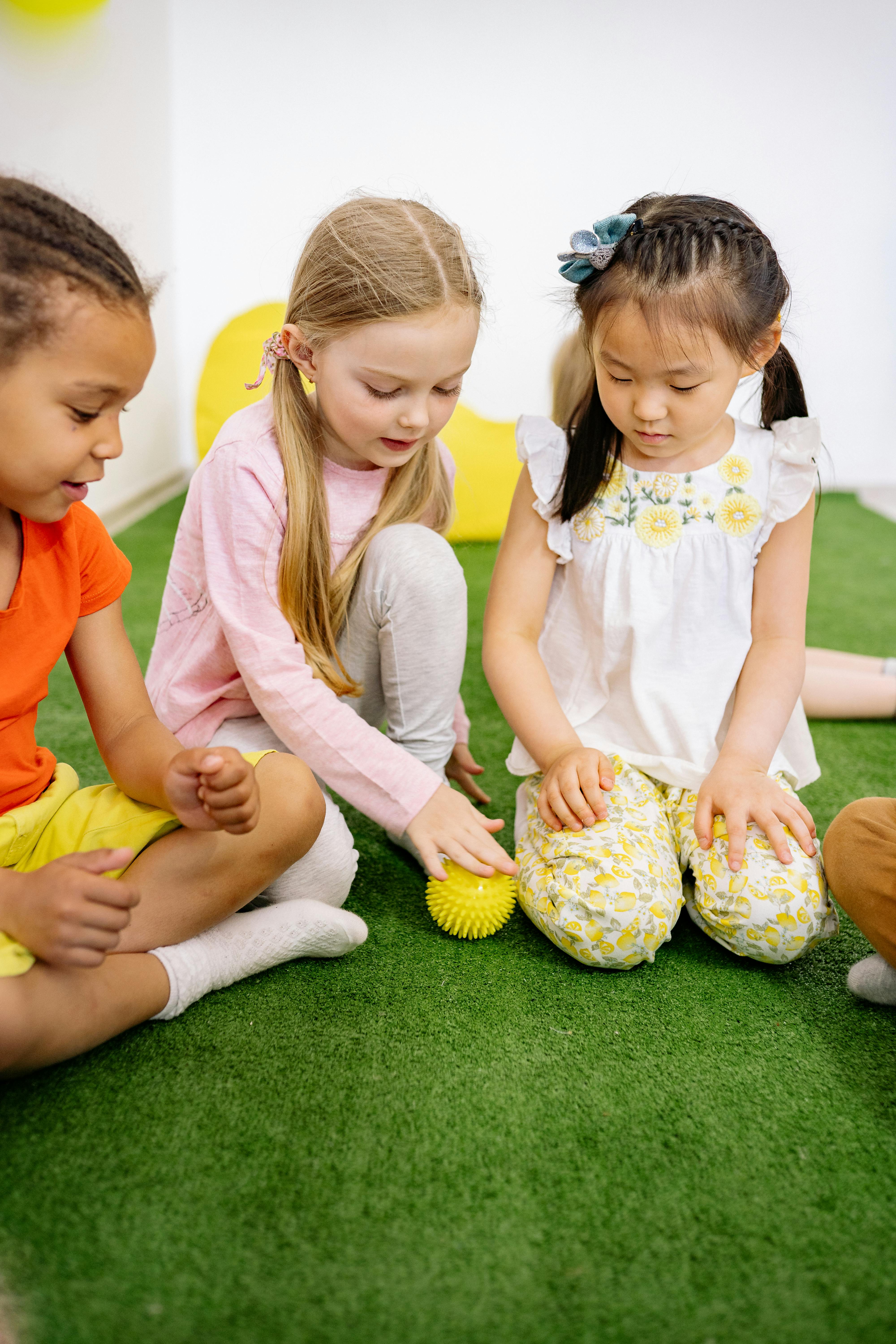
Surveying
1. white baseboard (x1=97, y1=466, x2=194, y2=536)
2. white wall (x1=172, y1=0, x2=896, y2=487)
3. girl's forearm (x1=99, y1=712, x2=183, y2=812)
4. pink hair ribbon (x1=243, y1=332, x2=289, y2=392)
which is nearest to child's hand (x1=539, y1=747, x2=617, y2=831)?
girl's forearm (x1=99, y1=712, x2=183, y2=812)

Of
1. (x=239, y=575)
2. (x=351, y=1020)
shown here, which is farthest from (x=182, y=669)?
(x=351, y=1020)

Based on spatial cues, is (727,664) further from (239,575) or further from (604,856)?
(239,575)

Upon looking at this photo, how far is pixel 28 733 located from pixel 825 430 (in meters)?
3.02

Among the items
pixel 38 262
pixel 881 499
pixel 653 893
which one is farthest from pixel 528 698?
pixel 881 499

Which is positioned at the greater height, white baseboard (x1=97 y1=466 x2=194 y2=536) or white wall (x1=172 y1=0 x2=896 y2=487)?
white wall (x1=172 y1=0 x2=896 y2=487)

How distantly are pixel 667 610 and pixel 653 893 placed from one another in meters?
0.29

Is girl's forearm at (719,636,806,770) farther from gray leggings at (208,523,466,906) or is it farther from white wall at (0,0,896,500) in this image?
white wall at (0,0,896,500)

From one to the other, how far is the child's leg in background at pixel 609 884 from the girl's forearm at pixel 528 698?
68 millimetres

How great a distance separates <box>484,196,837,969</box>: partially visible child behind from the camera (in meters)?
0.86

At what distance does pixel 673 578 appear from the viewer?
0.98m

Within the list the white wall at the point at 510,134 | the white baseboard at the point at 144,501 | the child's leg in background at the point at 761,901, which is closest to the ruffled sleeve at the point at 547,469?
the child's leg in background at the point at 761,901

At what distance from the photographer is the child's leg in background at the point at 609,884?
81 cm

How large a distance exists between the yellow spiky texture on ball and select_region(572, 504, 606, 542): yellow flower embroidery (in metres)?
0.34

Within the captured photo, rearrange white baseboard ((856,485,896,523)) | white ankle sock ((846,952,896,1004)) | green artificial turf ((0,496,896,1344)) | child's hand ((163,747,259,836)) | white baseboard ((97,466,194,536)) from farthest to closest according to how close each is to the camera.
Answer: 1. white baseboard ((856,485,896,523))
2. white baseboard ((97,466,194,536))
3. white ankle sock ((846,952,896,1004))
4. child's hand ((163,747,259,836))
5. green artificial turf ((0,496,896,1344))
